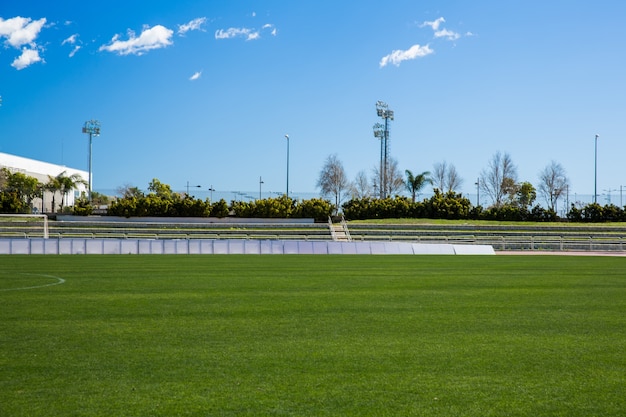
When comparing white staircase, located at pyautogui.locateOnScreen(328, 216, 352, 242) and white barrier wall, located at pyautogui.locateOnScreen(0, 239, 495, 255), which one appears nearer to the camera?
white barrier wall, located at pyautogui.locateOnScreen(0, 239, 495, 255)

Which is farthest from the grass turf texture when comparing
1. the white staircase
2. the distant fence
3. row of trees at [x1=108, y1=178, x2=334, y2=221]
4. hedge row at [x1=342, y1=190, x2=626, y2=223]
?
hedge row at [x1=342, y1=190, x2=626, y2=223]

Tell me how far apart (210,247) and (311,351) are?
26679 millimetres

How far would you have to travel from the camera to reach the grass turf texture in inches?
209

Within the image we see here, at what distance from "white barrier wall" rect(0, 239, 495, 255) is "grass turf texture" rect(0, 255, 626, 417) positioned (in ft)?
61.4

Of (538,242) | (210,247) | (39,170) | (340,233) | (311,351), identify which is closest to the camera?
(311,351)

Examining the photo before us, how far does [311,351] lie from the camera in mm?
7133

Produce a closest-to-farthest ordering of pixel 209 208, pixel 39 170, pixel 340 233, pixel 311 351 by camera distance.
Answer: pixel 311 351 < pixel 340 233 < pixel 209 208 < pixel 39 170

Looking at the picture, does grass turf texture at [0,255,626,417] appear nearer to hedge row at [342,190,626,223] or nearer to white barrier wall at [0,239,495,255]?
white barrier wall at [0,239,495,255]

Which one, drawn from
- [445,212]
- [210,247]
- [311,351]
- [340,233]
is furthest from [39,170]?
[311,351]

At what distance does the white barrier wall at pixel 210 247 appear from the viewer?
31016 millimetres

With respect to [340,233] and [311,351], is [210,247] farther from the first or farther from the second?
[311,351]

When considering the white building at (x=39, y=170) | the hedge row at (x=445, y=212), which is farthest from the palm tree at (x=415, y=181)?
the white building at (x=39, y=170)

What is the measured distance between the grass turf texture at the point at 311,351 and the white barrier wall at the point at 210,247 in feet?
61.4

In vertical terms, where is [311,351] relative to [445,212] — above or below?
below
